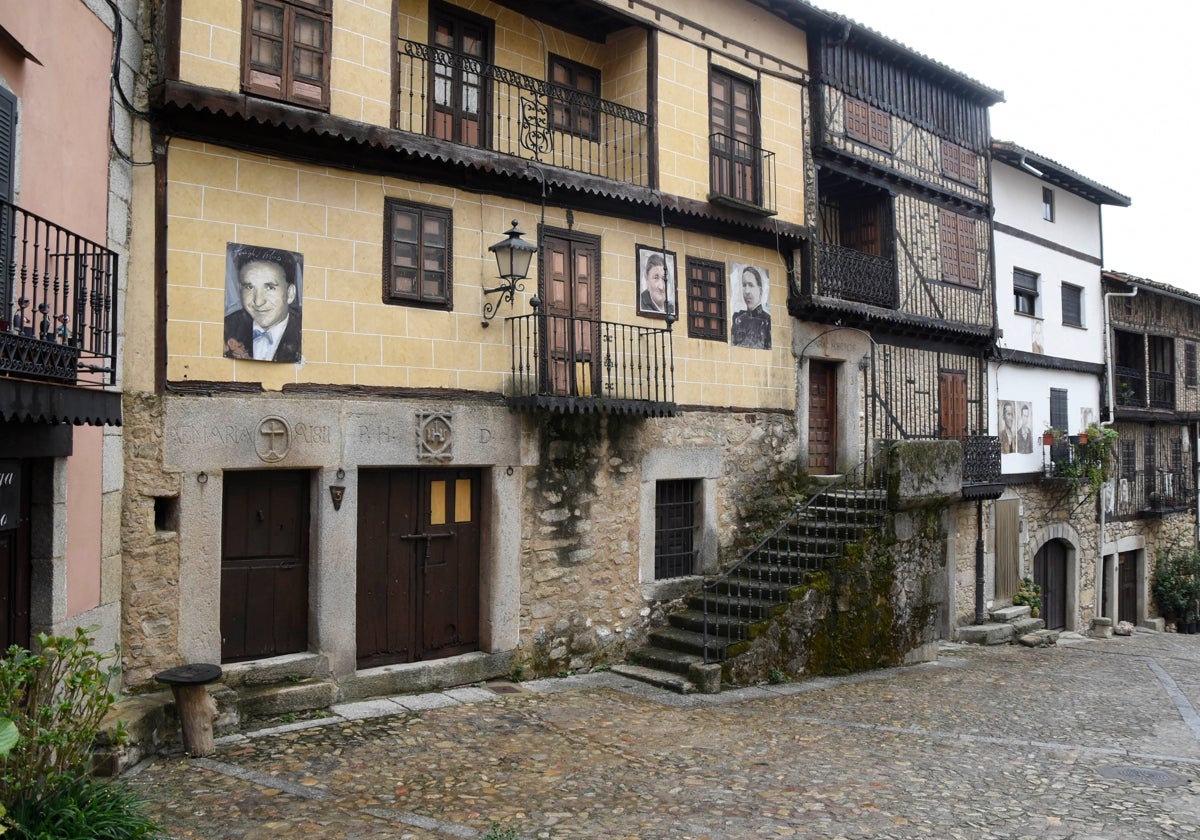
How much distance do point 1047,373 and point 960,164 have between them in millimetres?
5127

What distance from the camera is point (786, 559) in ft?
38.0

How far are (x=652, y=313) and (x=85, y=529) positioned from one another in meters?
6.80

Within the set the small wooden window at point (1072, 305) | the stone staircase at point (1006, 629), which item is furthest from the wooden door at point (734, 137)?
the small wooden window at point (1072, 305)

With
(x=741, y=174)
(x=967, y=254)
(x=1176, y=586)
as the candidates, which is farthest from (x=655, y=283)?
(x=1176, y=586)

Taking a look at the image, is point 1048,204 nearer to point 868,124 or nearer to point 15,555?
point 868,124

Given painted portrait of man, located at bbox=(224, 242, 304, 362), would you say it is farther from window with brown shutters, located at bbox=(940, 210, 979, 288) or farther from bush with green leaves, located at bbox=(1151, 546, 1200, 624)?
bush with green leaves, located at bbox=(1151, 546, 1200, 624)

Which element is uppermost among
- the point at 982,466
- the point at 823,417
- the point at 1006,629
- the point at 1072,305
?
the point at 1072,305

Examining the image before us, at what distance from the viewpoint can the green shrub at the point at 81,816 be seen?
4.68 meters

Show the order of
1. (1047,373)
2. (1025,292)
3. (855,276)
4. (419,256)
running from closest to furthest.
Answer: (419,256) < (855,276) < (1025,292) < (1047,373)

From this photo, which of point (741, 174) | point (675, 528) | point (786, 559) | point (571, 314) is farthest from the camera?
point (741, 174)

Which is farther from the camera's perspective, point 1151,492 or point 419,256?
point 1151,492

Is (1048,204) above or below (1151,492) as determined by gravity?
above

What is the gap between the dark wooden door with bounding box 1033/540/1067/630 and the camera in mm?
18969

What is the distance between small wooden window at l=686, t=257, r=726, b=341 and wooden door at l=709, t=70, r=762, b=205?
3.42 feet
